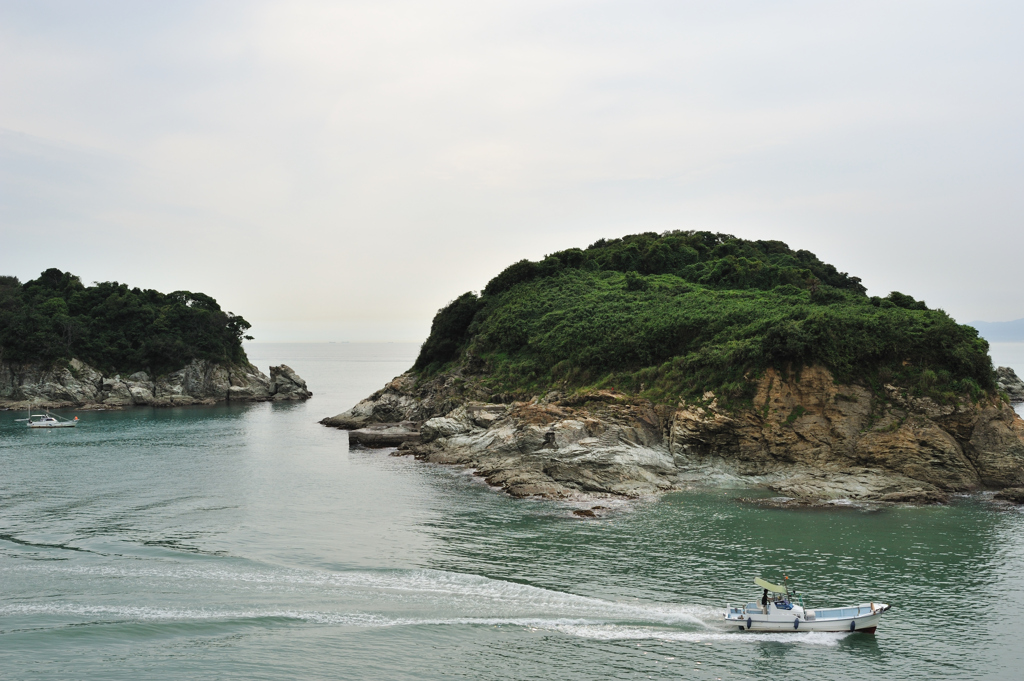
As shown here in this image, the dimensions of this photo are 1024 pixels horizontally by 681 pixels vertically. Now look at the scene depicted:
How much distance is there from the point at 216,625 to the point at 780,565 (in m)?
22.3

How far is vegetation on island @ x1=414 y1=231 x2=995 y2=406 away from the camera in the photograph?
44406 millimetres

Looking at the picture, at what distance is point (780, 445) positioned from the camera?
42.5m

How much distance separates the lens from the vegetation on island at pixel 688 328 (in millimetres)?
44406

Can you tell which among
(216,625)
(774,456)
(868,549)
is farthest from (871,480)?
(216,625)

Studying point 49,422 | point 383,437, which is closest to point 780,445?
point 383,437

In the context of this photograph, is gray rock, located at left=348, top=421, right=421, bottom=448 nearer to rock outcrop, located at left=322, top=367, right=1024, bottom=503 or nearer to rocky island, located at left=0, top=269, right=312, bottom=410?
rock outcrop, located at left=322, top=367, right=1024, bottom=503

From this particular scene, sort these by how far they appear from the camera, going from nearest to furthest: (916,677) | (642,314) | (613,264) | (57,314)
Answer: (916,677) → (642,314) → (613,264) → (57,314)

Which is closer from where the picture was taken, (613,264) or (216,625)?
(216,625)

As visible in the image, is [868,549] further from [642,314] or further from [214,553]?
[642,314]

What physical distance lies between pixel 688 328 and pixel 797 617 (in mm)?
34260

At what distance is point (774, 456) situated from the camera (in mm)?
42531

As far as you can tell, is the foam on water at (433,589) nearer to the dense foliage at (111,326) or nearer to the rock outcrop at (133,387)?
the rock outcrop at (133,387)

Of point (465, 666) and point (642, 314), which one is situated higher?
point (642, 314)

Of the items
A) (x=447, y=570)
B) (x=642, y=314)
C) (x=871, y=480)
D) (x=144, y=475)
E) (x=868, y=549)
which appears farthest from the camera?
(x=642, y=314)
